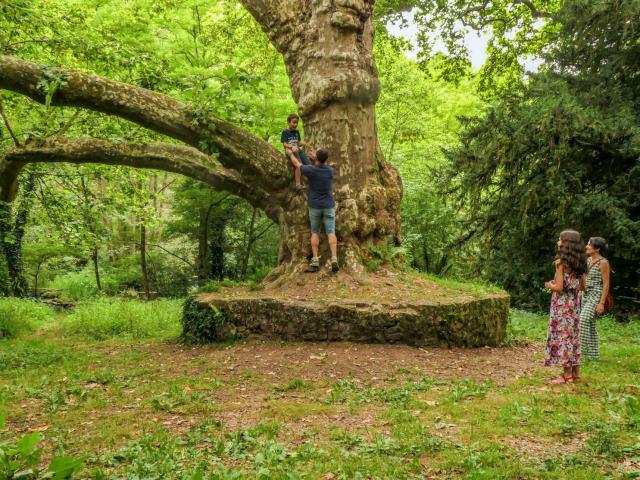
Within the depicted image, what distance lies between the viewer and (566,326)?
622 cm

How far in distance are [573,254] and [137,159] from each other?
22.9 feet

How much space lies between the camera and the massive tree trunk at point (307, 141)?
8812 millimetres

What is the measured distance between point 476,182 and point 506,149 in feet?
3.97

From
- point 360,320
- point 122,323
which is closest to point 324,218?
point 360,320

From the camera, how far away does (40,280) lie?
76.7ft

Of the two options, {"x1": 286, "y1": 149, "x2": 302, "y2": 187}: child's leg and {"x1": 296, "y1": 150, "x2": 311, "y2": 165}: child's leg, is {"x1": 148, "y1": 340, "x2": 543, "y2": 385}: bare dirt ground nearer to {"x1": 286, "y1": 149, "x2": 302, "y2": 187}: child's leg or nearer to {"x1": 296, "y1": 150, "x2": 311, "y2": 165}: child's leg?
{"x1": 286, "y1": 149, "x2": 302, "y2": 187}: child's leg

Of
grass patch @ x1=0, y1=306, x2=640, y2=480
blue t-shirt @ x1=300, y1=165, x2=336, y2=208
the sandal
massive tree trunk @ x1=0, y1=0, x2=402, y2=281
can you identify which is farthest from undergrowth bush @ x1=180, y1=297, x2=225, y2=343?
the sandal

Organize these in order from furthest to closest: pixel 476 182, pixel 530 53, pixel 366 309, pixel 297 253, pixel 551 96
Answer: pixel 530 53 → pixel 476 182 → pixel 551 96 → pixel 297 253 → pixel 366 309

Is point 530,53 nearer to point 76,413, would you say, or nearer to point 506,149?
point 506,149

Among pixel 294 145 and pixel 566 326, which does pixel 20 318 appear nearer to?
pixel 294 145

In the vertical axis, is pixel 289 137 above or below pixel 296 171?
above

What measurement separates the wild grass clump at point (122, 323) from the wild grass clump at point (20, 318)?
0.82m

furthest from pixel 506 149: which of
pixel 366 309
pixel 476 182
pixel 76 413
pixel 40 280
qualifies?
pixel 40 280

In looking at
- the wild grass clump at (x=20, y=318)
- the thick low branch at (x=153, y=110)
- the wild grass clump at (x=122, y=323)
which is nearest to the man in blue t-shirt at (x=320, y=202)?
the thick low branch at (x=153, y=110)
